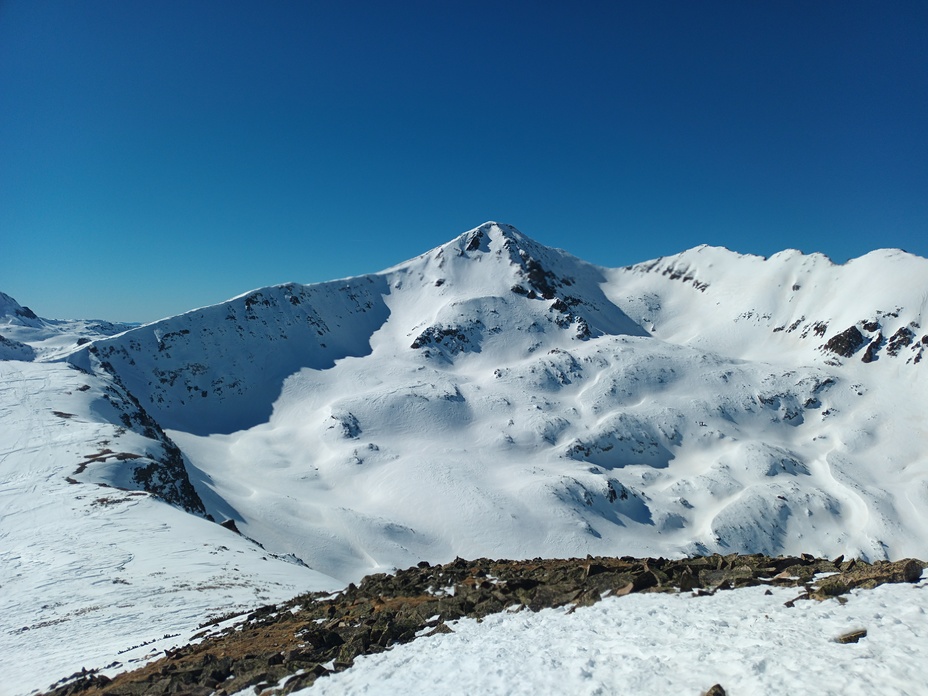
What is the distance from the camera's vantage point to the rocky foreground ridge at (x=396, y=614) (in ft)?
45.9

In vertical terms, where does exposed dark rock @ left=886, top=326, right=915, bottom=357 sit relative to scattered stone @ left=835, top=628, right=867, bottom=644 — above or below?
above

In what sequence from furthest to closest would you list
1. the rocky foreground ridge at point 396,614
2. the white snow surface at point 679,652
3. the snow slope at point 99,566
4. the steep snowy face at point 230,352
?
the steep snowy face at point 230,352, the snow slope at point 99,566, the rocky foreground ridge at point 396,614, the white snow surface at point 679,652

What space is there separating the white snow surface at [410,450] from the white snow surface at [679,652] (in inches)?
559

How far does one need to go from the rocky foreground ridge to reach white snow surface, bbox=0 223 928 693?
4400 millimetres

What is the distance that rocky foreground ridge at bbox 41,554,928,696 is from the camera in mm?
13992

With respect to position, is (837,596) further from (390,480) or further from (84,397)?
(390,480)

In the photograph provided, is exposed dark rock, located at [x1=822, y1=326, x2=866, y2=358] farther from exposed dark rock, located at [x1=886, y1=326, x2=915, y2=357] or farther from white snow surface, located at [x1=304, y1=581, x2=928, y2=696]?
white snow surface, located at [x1=304, y1=581, x2=928, y2=696]

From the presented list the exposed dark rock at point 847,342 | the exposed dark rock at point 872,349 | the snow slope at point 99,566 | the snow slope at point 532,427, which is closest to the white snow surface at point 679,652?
the snow slope at point 99,566

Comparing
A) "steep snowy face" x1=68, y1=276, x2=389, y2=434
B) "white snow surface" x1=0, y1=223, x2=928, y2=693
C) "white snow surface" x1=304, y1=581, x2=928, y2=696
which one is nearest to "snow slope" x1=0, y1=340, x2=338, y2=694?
"white snow surface" x1=0, y1=223, x2=928, y2=693

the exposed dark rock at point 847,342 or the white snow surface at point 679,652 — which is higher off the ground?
the exposed dark rock at point 847,342

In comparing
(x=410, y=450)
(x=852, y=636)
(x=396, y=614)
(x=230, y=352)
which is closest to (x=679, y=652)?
(x=852, y=636)

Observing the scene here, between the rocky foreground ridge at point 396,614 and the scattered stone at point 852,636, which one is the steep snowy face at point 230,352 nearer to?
the rocky foreground ridge at point 396,614

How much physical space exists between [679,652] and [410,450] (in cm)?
11443

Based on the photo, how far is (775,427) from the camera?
485 feet
